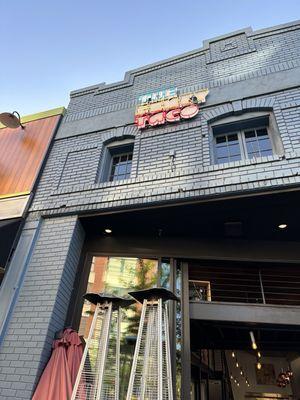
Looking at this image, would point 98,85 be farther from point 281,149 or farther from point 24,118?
point 281,149

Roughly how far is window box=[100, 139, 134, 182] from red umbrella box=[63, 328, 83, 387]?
272 centimetres

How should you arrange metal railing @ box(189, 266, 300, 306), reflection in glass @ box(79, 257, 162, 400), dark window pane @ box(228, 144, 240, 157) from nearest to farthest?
reflection in glass @ box(79, 257, 162, 400), metal railing @ box(189, 266, 300, 306), dark window pane @ box(228, 144, 240, 157)

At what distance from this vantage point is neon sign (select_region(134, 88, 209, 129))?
5.47 meters

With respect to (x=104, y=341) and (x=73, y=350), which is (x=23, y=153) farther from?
(x=104, y=341)

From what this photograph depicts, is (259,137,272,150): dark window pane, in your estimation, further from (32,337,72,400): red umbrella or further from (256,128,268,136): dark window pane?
(32,337,72,400): red umbrella

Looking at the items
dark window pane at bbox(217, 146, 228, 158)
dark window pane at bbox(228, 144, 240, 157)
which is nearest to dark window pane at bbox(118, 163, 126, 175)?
dark window pane at bbox(217, 146, 228, 158)

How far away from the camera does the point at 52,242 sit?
4668 mm

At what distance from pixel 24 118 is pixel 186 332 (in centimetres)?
576

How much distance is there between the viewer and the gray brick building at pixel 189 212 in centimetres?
411

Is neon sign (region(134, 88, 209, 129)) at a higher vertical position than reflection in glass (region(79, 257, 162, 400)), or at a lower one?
higher

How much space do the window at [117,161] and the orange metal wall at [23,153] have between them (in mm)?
1321

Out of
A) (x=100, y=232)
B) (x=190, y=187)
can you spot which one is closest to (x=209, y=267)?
(x=190, y=187)

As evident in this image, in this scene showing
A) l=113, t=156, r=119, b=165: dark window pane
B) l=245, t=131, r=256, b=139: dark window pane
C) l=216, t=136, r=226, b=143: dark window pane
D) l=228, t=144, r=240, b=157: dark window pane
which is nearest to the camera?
l=228, t=144, r=240, b=157: dark window pane

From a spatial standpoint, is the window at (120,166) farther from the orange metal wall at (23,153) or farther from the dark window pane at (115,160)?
the orange metal wall at (23,153)
